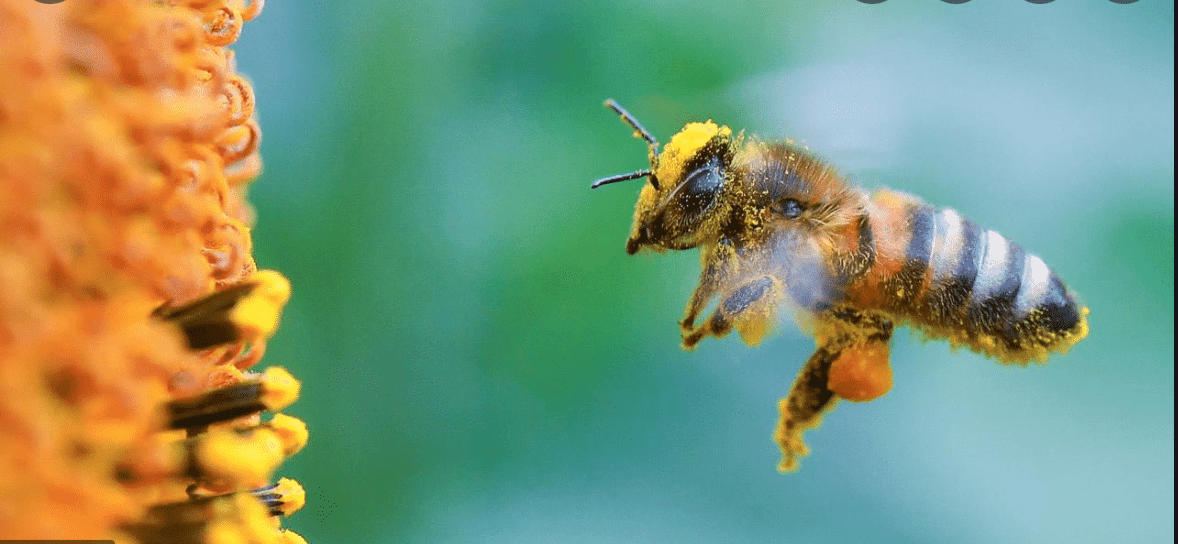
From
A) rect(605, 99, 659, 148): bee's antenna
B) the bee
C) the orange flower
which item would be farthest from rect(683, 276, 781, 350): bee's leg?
the orange flower

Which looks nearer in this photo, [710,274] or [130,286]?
[130,286]

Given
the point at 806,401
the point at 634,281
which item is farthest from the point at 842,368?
the point at 634,281

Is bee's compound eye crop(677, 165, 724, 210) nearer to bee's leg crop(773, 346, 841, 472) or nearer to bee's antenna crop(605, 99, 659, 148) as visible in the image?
bee's antenna crop(605, 99, 659, 148)

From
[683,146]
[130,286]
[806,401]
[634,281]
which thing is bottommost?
[130,286]

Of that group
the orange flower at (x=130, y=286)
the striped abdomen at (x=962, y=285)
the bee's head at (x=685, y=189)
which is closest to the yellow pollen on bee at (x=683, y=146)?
the bee's head at (x=685, y=189)

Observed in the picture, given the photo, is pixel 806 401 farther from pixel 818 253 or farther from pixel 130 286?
pixel 130 286

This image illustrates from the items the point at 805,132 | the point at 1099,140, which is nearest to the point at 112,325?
the point at 805,132

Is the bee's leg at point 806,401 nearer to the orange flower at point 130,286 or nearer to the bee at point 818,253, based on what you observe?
the bee at point 818,253
